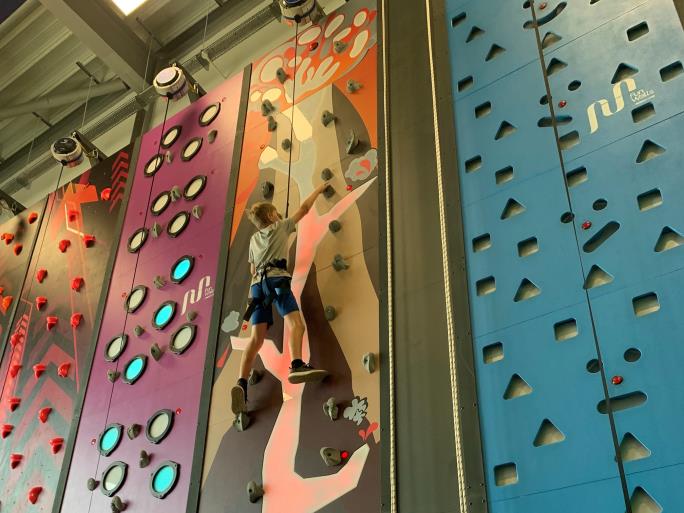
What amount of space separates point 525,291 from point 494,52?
1606 mm

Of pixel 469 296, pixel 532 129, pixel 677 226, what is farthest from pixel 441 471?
pixel 532 129

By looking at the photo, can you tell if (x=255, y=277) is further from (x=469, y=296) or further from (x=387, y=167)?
(x=469, y=296)

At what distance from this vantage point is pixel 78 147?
23.4 feet

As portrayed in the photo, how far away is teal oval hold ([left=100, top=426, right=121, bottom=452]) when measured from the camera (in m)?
4.94

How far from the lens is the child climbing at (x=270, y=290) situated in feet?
14.0

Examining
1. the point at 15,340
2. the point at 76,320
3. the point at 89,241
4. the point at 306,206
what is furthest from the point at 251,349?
the point at 15,340

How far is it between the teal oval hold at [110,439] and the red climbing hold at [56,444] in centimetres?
43

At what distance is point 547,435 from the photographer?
3242 millimetres

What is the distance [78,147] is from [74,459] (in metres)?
3.05

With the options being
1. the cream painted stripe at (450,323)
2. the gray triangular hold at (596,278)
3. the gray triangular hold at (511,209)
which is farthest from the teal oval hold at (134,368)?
the gray triangular hold at (596,278)

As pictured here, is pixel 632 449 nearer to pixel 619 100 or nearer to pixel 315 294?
pixel 619 100

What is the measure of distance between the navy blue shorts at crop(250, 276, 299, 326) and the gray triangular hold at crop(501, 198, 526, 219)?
1211 mm

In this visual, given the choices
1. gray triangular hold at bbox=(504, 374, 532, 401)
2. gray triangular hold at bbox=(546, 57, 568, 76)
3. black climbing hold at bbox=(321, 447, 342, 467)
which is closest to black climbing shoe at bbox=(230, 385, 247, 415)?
black climbing hold at bbox=(321, 447, 342, 467)

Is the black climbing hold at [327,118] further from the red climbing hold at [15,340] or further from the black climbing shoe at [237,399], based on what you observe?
the red climbing hold at [15,340]
